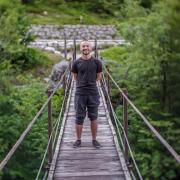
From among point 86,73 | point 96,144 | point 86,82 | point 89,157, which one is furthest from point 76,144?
point 86,73

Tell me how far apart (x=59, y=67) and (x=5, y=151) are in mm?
8179

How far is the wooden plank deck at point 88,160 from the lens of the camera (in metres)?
6.11

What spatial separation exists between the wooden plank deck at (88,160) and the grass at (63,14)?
26.3 meters

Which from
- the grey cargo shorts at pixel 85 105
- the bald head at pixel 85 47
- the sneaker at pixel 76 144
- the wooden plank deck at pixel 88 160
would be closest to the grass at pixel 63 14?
the wooden plank deck at pixel 88 160

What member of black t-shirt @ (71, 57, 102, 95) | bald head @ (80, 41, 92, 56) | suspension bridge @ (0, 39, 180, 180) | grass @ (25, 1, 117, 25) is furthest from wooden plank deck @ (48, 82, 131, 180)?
grass @ (25, 1, 117, 25)

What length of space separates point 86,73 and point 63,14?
1213 inches

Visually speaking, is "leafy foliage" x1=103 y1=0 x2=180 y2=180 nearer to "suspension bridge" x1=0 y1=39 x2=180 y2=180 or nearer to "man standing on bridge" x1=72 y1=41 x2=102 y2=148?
"suspension bridge" x1=0 y1=39 x2=180 y2=180

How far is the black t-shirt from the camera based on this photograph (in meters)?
6.94

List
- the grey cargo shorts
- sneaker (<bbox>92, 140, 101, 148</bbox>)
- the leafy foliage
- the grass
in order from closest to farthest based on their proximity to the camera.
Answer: the grey cargo shorts < sneaker (<bbox>92, 140, 101, 148</bbox>) < the leafy foliage < the grass

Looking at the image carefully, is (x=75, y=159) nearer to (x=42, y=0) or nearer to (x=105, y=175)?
(x=105, y=175)

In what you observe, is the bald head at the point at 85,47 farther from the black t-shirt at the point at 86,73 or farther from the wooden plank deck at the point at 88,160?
the wooden plank deck at the point at 88,160

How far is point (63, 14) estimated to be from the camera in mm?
37188

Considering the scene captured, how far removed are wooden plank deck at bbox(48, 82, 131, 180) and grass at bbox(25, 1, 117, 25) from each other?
86.4 feet

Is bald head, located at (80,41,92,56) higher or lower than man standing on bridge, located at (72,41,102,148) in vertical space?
higher
